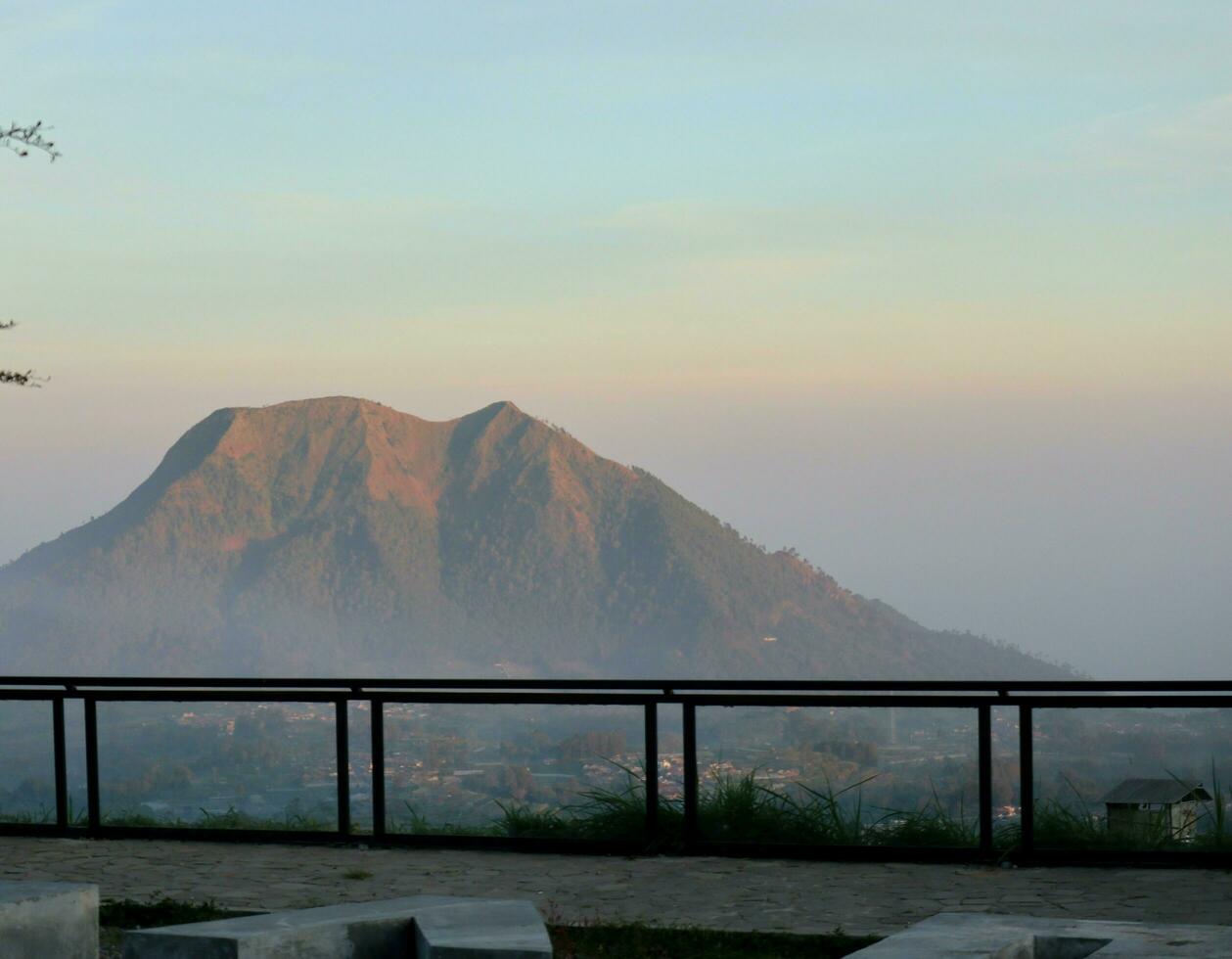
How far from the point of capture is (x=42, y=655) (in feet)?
282

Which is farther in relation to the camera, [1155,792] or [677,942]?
[1155,792]

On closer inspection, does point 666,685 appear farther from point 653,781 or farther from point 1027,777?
point 1027,777

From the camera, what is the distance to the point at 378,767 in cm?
965

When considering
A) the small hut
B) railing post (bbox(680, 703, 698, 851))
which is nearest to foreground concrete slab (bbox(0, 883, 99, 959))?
railing post (bbox(680, 703, 698, 851))

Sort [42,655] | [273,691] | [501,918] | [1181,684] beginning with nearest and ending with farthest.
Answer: [501,918] → [1181,684] → [273,691] → [42,655]

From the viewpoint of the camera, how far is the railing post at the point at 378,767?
9.59 meters

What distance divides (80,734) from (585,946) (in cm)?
480

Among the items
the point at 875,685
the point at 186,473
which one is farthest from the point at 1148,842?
the point at 186,473

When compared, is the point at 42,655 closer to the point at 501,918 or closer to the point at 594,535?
the point at 594,535

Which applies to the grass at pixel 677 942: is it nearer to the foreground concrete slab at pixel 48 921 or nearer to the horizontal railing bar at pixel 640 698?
the foreground concrete slab at pixel 48 921

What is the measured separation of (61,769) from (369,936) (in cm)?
525

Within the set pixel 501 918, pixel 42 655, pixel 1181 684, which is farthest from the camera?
pixel 42 655

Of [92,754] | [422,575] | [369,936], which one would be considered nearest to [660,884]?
[369,936]

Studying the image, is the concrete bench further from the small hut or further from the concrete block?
the small hut
